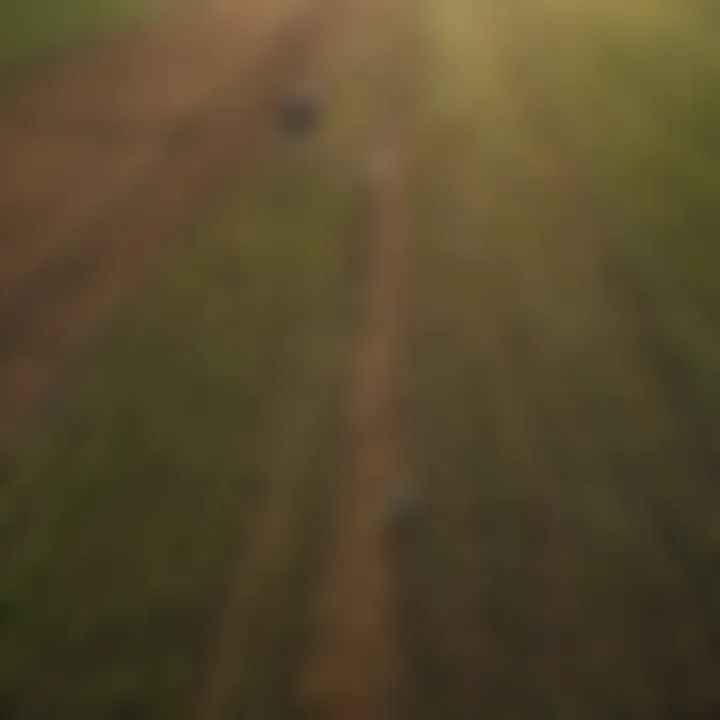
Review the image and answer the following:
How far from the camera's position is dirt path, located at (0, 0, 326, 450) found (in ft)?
3.05

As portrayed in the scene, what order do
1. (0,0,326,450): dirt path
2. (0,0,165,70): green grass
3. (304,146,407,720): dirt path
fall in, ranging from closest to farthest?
(304,146,407,720): dirt path < (0,0,326,450): dirt path < (0,0,165,70): green grass

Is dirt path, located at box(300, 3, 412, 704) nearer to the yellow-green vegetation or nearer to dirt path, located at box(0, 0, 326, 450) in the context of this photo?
the yellow-green vegetation

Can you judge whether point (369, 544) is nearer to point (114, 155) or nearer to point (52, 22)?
point (114, 155)

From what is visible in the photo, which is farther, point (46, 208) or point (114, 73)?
point (114, 73)

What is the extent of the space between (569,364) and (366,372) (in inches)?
7.2

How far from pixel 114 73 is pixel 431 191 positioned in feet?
1.36

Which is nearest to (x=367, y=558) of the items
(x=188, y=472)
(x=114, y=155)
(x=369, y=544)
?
(x=369, y=544)

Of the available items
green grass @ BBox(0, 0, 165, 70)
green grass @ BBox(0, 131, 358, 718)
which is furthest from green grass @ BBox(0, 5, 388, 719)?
green grass @ BBox(0, 0, 165, 70)

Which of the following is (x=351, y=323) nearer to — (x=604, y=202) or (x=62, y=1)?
(x=604, y=202)

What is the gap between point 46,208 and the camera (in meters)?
1.02

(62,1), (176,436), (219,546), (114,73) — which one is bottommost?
(219,546)

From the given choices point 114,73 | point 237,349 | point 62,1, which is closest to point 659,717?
point 237,349

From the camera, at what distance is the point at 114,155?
1067 millimetres

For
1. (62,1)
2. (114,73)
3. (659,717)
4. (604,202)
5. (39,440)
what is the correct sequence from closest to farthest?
(659,717) < (39,440) < (604,202) < (114,73) < (62,1)
